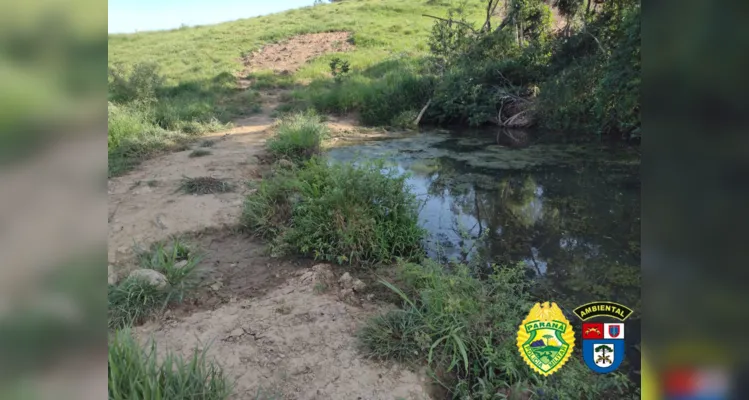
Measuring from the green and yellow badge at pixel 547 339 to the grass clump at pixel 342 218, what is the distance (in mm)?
2514

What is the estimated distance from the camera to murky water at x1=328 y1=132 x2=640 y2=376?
3904 millimetres

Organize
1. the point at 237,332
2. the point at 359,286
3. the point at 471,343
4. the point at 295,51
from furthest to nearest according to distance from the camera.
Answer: the point at 295,51 → the point at 359,286 → the point at 237,332 → the point at 471,343

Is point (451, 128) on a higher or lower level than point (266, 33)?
lower

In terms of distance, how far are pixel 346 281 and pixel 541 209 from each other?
3.00m

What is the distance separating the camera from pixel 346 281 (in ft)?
12.1

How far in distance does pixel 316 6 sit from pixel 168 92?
1607 centimetres

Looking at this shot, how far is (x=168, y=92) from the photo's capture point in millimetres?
13250

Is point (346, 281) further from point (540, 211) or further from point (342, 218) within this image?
point (540, 211)

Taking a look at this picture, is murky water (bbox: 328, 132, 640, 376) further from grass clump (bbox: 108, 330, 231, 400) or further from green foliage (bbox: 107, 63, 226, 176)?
green foliage (bbox: 107, 63, 226, 176)

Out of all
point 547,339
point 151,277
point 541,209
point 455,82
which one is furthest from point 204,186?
point 455,82

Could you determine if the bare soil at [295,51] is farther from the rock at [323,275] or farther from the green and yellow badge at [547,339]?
the green and yellow badge at [547,339]

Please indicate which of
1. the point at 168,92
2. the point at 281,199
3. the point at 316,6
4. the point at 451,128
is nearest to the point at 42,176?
the point at 281,199

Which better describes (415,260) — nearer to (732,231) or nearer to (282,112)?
(732,231)

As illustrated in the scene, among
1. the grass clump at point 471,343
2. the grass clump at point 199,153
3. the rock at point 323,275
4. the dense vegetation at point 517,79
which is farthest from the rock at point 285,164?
the dense vegetation at point 517,79
